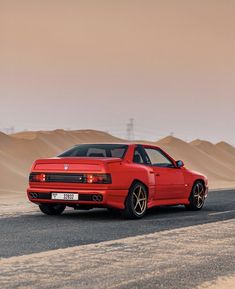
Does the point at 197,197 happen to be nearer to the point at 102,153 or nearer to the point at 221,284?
the point at 102,153

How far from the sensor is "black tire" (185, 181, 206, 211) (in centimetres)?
1423

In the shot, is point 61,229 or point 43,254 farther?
point 61,229

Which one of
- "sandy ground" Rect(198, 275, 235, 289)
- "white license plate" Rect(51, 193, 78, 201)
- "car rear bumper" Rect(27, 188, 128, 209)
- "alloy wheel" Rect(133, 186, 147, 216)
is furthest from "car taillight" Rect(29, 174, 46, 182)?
"sandy ground" Rect(198, 275, 235, 289)

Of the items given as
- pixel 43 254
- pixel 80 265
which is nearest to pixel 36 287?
pixel 80 265

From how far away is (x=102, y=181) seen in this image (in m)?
11.5

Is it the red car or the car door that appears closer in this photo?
the red car

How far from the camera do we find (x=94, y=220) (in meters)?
11.9

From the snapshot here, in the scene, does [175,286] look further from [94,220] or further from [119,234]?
[94,220]

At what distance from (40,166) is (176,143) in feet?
264

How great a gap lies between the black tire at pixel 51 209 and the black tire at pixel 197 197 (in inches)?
116

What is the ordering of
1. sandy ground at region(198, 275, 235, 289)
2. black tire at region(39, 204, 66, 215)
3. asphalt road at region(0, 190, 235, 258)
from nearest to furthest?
sandy ground at region(198, 275, 235, 289), asphalt road at region(0, 190, 235, 258), black tire at region(39, 204, 66, 215)

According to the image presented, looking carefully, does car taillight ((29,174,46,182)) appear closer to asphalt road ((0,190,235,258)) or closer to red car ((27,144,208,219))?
red car ((27,144,208,219))

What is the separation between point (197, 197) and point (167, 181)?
4.97 ft

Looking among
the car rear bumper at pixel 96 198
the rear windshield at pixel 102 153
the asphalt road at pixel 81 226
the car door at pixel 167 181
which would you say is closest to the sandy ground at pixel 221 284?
the asphalt road at pixel 81 226
